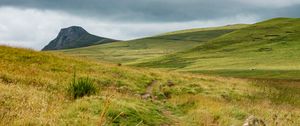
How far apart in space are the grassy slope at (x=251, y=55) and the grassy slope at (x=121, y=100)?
3230cm

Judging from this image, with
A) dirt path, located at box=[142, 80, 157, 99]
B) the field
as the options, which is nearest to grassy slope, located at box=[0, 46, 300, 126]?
the field

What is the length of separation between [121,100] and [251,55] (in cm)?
10014

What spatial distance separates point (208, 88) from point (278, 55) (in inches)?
2893

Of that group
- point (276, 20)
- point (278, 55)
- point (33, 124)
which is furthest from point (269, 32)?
point (33, 124)

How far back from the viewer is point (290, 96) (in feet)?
129

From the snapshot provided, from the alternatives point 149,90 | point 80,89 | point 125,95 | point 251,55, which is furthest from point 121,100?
point 251,55

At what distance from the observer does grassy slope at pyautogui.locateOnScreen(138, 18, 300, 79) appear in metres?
82.4

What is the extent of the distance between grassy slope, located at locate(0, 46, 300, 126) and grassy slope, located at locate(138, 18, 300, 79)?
32297 mm

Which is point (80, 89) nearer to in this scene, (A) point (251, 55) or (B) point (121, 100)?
(B) point (121, 100)

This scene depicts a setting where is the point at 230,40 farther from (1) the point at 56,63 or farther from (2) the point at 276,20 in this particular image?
(1) the point at 56,63

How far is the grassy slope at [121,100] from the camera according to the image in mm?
13342

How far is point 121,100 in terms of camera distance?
18.6 meters

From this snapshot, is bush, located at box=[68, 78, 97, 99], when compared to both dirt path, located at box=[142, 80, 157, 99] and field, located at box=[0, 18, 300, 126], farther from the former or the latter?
dirt path, located at box=[142, 80, 157, 99]

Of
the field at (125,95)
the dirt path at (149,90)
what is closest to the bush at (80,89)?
the field at (125,95)
